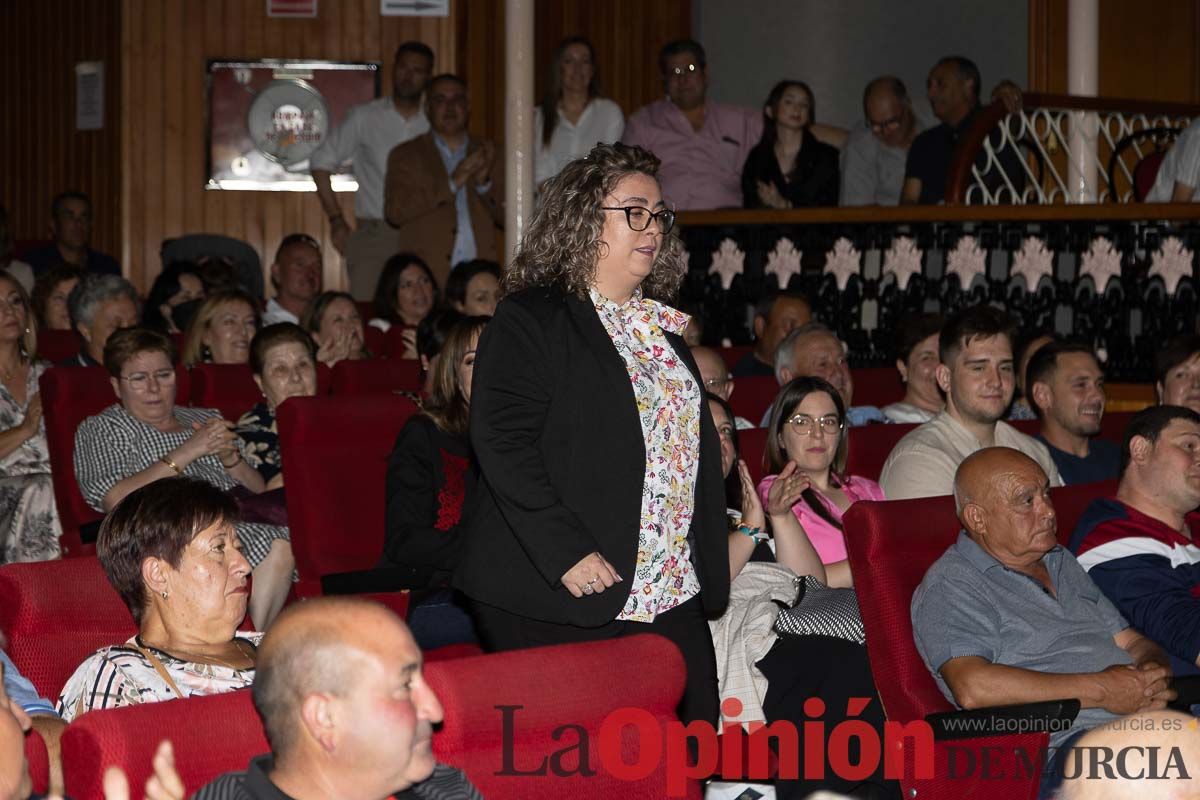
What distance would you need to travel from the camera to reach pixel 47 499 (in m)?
4.76

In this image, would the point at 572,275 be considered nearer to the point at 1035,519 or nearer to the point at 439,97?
the point at 1035,519

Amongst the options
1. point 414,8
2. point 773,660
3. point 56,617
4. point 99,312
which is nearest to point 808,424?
point 773,660

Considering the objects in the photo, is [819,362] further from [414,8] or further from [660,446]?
[414,8]

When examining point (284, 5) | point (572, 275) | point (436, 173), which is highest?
point (284, 5)

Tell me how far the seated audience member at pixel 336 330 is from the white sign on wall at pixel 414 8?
3.61m

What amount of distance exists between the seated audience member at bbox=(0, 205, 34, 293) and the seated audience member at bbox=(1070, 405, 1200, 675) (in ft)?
14.5

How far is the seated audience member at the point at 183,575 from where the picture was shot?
2.45m

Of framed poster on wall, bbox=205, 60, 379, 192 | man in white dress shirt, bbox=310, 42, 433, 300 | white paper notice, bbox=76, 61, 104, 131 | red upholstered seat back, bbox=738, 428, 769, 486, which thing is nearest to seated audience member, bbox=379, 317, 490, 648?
red upholstered seat back, bbox=738, 428, 769, 486

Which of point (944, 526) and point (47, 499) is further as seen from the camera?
point (47, 499)

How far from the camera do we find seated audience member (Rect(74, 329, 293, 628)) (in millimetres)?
4297

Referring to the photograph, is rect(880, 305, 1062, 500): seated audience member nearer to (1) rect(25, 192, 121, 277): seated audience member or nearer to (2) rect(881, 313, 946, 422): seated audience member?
(2) rect(881, 313, 946, 422): seated audience member

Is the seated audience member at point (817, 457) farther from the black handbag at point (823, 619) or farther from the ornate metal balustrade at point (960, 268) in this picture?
the ornate metal balustrade at point (960, 268)

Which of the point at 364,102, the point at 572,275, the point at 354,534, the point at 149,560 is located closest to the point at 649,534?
the point at 572,275

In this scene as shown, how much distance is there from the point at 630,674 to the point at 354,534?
2.28 m
